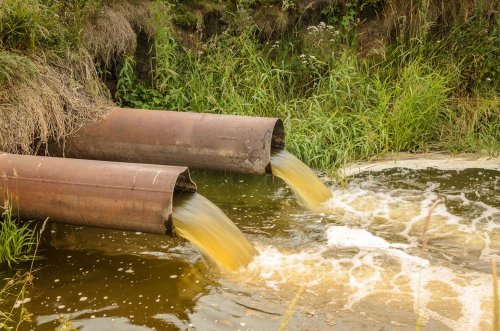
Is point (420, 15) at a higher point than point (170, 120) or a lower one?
higher

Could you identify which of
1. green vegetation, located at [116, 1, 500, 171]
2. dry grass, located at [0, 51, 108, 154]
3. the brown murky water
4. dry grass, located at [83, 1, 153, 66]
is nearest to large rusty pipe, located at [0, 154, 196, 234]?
the brown murky water

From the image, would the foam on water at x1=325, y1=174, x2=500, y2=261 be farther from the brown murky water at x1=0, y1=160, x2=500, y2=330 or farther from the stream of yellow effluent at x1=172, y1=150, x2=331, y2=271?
the stream of yellow effluent at x1=172, y1=150, x2=331, y2=271

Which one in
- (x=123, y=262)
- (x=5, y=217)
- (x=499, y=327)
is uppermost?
(x=499, y=327)

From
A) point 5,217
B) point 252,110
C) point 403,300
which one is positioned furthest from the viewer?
point 252,110

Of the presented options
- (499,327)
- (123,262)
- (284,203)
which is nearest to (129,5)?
(284,203)

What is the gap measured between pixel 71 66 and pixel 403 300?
11.8 feet

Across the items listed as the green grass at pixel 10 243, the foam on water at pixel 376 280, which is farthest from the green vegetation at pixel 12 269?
the foam on water at pixel 376 280

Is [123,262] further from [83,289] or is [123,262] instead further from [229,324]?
[229,324]

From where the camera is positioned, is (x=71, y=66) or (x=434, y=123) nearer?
(x=71, y=66)

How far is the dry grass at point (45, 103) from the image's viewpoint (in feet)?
15.8

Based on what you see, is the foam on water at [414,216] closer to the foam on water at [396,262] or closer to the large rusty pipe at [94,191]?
the foam on water at [396,262]

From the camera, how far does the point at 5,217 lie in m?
4.10

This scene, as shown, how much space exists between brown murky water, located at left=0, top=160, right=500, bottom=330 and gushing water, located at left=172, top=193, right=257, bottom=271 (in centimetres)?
9

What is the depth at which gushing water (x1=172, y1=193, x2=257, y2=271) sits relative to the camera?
391 centimetres
